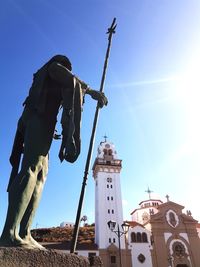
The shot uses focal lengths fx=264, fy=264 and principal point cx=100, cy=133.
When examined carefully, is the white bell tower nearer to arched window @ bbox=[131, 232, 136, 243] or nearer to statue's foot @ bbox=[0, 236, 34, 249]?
arched window @ bbox=[131, 232, 136, 243]

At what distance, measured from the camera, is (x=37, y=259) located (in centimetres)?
203

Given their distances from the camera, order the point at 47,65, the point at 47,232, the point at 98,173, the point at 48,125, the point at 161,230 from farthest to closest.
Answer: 1. the point at 47,232
2. the point at 98,173
3. the point at 161,230
4. the point at 47,65
5. the point at 48,125

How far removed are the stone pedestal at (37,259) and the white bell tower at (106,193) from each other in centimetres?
3731

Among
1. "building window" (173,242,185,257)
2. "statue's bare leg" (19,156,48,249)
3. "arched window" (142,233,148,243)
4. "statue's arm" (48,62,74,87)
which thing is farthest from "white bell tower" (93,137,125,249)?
"statue's arm" (48,62,74,87)

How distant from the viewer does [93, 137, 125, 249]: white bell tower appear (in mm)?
37812

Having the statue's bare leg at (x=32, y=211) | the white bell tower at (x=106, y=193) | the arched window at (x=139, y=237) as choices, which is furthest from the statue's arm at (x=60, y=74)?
the arched window at (x=139, y=237)

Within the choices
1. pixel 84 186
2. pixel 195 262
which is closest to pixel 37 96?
pixel 84 186

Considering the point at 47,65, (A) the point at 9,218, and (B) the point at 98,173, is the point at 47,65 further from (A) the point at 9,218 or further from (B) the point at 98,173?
(B) the point at 98,173

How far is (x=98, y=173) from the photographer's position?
4434 cm

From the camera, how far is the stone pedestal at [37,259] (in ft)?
6.24

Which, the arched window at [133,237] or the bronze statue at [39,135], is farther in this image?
the arched window at [133,237]

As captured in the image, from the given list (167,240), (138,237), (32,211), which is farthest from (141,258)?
(32,211)

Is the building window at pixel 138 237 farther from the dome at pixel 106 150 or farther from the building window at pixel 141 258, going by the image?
the dome at pixel 106 150

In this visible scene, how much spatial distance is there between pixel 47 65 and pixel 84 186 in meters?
1.50
